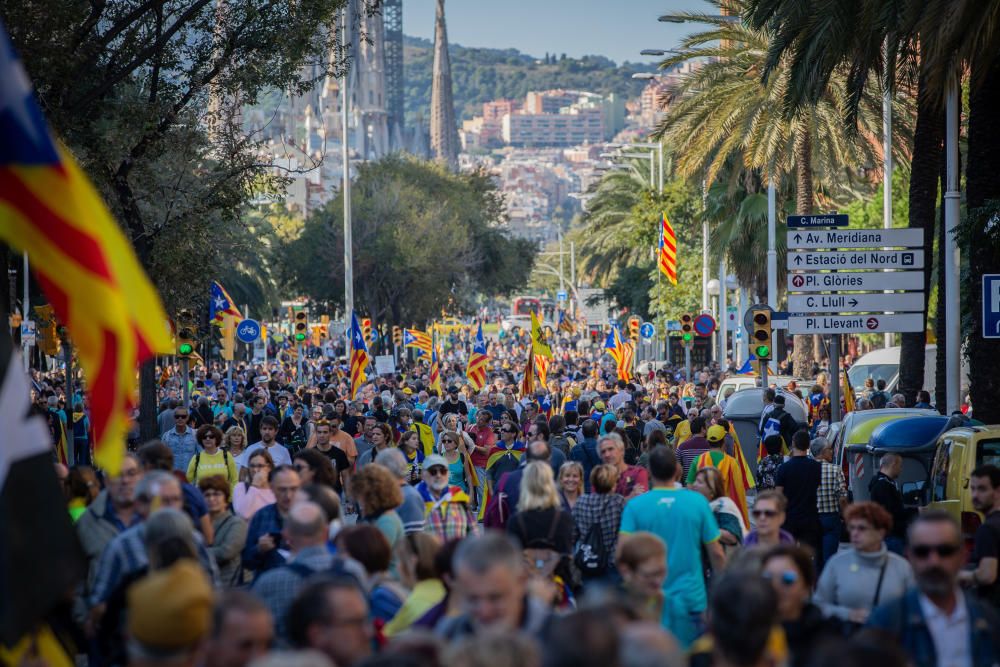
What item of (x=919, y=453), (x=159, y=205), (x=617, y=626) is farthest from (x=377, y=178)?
(x=617, y=626)

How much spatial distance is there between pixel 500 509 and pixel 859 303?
12471mm

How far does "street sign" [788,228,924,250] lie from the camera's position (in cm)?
2312

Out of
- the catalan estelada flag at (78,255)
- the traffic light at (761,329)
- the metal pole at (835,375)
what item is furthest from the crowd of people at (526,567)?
the traffic light at (761,329)

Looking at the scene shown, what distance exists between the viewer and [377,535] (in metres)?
8.02

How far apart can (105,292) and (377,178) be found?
72942 mm

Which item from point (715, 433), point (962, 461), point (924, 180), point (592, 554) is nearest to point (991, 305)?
point (715, 433)

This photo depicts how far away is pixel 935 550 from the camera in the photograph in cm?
707

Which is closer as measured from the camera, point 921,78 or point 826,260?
point 921,78

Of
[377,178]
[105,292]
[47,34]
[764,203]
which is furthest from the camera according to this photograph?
[377,178]

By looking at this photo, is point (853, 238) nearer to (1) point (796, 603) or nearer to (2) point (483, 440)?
(2) point (483, 440)

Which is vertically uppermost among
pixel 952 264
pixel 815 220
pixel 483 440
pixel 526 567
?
pixel 815 220

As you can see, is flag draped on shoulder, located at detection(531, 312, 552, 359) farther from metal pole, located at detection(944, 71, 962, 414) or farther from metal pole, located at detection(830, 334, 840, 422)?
metal pole, located at detection(944, 71, 962, 414)

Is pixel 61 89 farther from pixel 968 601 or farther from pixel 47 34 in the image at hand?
pixel 968 601

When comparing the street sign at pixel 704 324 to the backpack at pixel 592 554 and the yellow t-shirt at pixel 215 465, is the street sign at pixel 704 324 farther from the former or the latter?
the backpack at pixel 592 554
